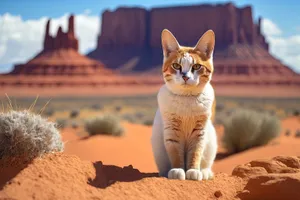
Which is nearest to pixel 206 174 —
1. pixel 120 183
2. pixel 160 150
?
pixel 160 150

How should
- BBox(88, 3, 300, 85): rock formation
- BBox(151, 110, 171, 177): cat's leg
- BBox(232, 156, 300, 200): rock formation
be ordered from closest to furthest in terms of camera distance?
BBox(232, 156, 300, 200): rock formation
BBox(151, 110, 171, 177): cat's leg
BBox(88, 3, 300, 85): rock formation

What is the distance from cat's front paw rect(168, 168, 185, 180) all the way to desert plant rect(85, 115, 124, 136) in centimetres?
952

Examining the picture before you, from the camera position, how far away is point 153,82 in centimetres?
8519

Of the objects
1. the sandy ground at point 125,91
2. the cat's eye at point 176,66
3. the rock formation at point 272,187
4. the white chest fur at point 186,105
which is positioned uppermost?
the cat's eye at point 176,66

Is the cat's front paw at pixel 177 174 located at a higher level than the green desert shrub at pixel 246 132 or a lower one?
higher

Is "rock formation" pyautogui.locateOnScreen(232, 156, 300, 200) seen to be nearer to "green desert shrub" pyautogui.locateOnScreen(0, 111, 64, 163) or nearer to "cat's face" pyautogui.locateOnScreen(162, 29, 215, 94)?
"cat's face" pyautogui.locateOnScreen(162, 29, 215, 94)

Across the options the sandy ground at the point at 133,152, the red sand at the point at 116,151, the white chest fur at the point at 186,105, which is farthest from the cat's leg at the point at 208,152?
the red sand at the point at 116,151

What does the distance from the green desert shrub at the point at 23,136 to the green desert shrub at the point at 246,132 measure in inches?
370

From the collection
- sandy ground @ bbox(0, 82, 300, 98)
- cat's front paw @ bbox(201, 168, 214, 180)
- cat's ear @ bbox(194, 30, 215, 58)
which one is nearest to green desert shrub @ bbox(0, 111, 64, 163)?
cat's front paw @ bbox(201, 168, 214, 180)

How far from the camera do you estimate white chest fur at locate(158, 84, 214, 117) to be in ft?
A: 16.2

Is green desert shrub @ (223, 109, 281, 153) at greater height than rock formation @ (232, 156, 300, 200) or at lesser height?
lesser

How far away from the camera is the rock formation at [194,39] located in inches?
3381

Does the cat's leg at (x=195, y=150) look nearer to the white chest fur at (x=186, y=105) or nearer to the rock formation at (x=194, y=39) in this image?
the white chest fur at (x=186, y=105)

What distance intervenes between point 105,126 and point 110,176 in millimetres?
9855
